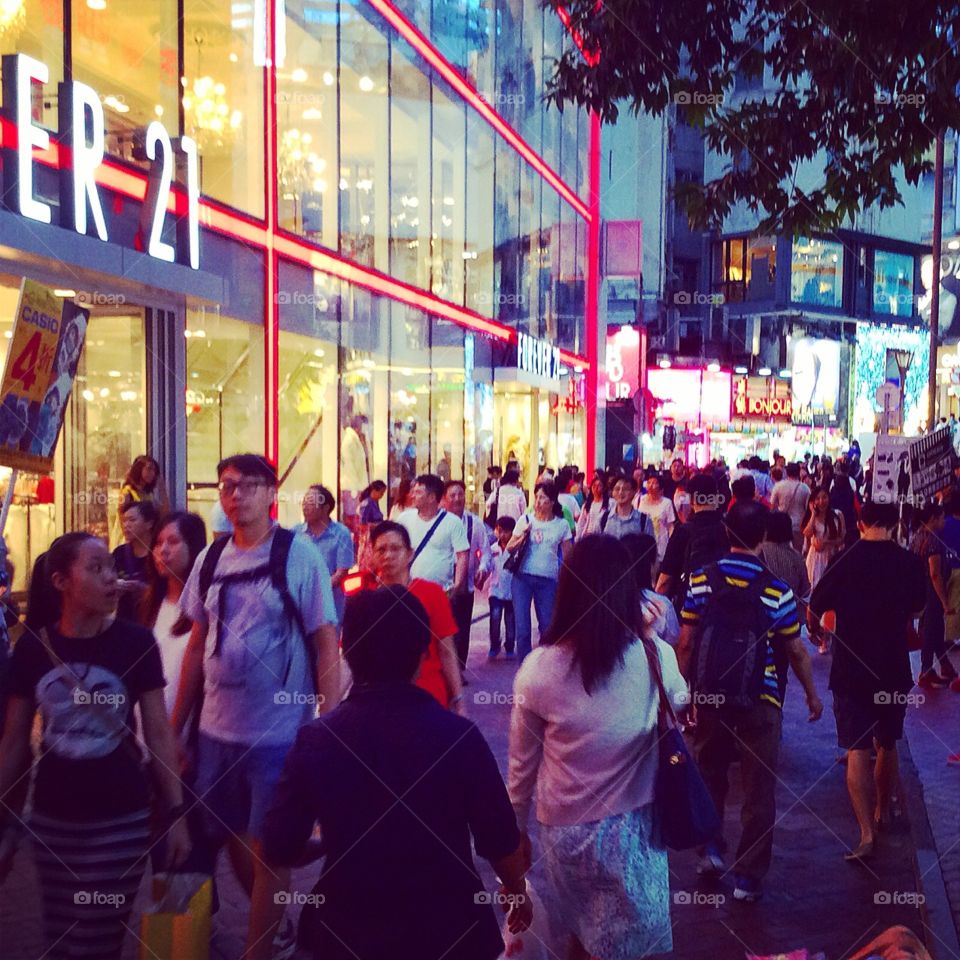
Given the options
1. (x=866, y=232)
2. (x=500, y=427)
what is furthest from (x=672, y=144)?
(x=500, y=427)

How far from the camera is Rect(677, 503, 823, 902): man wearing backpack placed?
540 centimetres

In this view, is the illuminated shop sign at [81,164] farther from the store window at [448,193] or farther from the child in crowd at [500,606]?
the store window at [448,193]

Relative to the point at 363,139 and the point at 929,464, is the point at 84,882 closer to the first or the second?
the point at 929,464

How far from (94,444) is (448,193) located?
1136 centimetres

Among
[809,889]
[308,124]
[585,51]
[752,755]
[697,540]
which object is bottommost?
[809,889]

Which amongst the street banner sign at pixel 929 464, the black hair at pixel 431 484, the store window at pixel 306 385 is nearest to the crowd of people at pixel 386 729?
the black hair at pixel 431 484

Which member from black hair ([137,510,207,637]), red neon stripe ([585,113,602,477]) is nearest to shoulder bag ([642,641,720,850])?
black hair ([137,510,207,637])

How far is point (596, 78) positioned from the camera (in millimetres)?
7898

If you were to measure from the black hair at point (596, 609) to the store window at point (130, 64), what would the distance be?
936cm

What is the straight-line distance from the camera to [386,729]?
8.94 feet

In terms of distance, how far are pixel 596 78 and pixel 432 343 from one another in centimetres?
1307

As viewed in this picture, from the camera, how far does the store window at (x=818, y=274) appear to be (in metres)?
62.7

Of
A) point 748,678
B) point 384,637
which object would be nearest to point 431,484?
point 748,678

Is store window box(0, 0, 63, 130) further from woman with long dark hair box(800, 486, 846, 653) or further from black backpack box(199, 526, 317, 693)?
woman with long dark hair box(800, 486, 846, 653)
